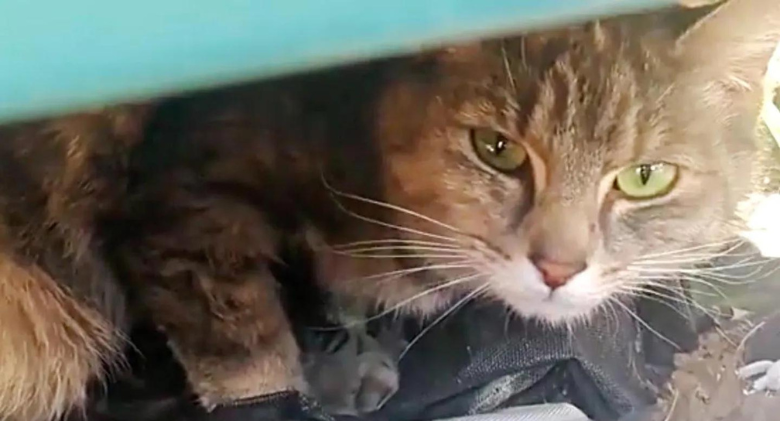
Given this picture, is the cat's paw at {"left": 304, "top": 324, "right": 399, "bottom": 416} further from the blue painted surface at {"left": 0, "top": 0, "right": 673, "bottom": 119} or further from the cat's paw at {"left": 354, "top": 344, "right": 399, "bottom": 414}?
the blue painted surface at {"left": 0, "top": 0, "right": 673, "bottom": 119}

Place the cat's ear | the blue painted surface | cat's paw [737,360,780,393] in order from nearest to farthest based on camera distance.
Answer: the blue painted surface → the cat's ear → cat's paw [737,360,780,393]

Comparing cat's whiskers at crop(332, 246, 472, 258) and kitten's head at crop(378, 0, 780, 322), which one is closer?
kitten's head at crop(378, 0, 780, 322)

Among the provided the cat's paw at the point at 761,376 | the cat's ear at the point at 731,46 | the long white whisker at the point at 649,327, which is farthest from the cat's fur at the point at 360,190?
the cat's paw at the point at 761,376

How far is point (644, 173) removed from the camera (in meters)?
0.89

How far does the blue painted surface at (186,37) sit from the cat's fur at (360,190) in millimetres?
287

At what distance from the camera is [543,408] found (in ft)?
3.37

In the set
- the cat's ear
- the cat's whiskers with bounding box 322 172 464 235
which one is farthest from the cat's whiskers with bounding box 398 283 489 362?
the cat's ear

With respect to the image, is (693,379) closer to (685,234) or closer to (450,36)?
(685,234)

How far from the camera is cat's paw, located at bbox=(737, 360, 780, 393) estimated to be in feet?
3.71

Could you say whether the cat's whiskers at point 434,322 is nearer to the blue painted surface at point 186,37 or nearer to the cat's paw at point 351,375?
the cat's paw at point 351,375

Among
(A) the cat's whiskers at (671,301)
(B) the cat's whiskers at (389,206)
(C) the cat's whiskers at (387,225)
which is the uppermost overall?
(B) the cat's whiskers at (389,206)

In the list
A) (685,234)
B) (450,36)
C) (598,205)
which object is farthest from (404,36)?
(685,234)

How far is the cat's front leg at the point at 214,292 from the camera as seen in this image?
0.92 meters

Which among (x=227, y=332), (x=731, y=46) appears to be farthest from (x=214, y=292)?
(x=731, y=46)
